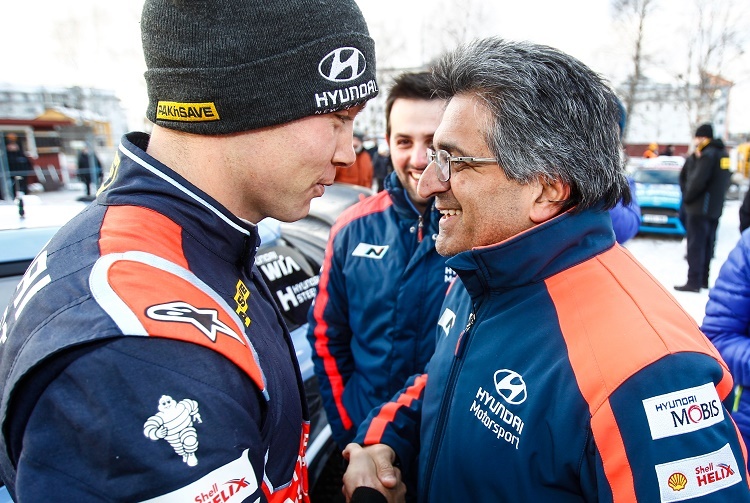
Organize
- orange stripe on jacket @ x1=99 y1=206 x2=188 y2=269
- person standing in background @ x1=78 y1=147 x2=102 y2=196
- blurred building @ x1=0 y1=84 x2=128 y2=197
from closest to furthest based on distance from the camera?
orange stripe on jacket @ x1=99 y1=206 x2=188 y2=269 < person standing in background @ x1=78 y1=147 x2=102 y2=196 < blurred building @ x1=0 y1=84 x2=128 y2=197

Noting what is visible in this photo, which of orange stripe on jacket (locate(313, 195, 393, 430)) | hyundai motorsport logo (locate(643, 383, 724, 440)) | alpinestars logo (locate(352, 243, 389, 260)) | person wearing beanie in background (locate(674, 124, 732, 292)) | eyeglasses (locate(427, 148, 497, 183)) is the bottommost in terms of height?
person wearing beanie in background (locate(674, 124, 732, 292))

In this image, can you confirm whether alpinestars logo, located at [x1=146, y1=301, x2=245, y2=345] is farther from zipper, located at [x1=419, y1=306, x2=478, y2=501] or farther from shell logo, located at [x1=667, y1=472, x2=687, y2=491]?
shell logo, located at [x1=667, y1=472, x2=687, y2=491]

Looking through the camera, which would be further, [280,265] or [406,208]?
[280,265]

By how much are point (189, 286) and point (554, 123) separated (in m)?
1.03

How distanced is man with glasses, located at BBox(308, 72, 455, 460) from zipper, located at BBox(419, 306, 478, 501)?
685 millimetres

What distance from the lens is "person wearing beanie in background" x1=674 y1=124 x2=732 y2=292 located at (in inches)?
265

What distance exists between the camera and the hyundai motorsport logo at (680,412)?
1058 mm

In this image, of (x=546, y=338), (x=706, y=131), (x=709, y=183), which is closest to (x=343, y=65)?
Result: (x=546, y=338)

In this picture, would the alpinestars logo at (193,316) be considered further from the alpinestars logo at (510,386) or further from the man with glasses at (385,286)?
the man with glasses at (385,286)

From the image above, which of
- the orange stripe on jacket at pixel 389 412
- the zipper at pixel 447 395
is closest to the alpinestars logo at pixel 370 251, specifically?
the orange stripe on jacket at pixel 389 412

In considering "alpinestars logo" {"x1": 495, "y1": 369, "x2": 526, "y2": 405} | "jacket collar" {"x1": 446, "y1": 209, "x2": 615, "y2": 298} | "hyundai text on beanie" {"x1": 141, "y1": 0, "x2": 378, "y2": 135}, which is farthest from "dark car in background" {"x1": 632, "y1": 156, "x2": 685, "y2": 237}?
"hyundai text on beanie" {"x1": 141, "y1": 0, "x2": 378, "y2": 135}

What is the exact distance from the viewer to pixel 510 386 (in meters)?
1.29

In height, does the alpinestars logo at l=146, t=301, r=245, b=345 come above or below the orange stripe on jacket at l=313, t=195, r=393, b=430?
above

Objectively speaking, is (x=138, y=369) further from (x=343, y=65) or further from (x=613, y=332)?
(x=613, y=332)
